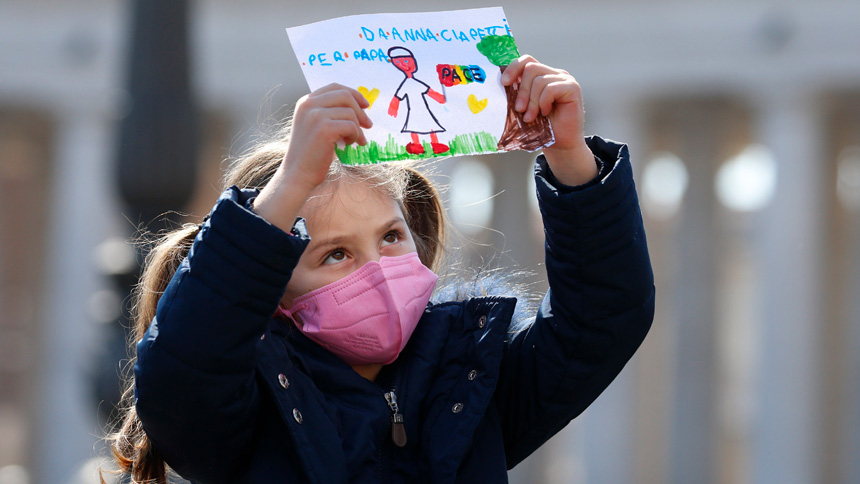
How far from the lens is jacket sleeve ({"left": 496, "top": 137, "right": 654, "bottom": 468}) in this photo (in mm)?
1822

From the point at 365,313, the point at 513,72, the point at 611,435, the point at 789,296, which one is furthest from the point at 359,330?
the point at 789,296

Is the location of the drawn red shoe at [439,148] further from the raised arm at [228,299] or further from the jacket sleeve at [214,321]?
the jacket sleeve at [214,321]

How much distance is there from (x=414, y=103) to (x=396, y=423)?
0.58 meters

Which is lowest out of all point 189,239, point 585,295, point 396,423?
point 396,423

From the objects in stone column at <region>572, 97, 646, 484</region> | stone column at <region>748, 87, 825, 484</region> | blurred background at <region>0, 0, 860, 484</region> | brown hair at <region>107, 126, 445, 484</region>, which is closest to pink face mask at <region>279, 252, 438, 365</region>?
brown hair at <region>107, 126, 445, 484</region>

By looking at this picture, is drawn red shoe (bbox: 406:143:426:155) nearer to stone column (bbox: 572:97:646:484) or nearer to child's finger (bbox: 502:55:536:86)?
child's finger (bbox: 502:55:536:86)

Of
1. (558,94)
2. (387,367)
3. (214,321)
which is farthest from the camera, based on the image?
(387,367)

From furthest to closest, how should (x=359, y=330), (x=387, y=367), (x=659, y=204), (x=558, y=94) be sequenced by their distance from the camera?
1. (x=659, y=204)
2. (x=387, y=367)
3. (x=359, y=330)
4. (x=558, y=94)

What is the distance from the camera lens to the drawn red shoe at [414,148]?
1819 mm

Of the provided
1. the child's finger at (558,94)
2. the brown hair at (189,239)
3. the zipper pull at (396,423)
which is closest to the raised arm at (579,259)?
the child's finger at (558,94)

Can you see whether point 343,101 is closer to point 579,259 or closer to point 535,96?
point 535,96

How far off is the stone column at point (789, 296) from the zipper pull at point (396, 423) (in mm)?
11105

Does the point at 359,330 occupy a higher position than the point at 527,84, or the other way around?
the point at 527,84

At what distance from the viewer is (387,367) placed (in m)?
2.04
